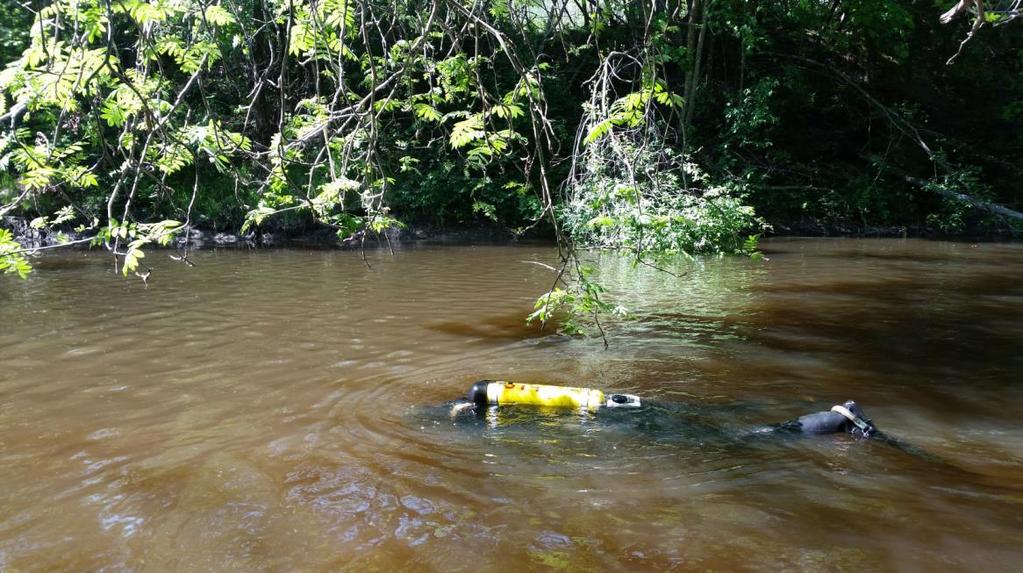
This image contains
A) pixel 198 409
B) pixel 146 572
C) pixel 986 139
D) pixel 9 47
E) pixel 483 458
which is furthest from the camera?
pixel 986 139

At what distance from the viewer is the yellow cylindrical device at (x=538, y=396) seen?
15.3 ft

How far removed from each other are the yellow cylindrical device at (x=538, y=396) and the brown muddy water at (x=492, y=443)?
0.40 ft

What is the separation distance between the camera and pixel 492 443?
163 inches

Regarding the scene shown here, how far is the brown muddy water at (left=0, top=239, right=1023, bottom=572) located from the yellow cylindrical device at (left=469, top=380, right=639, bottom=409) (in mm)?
121

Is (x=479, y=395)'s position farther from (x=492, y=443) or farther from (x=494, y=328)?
(x=494, y=328)

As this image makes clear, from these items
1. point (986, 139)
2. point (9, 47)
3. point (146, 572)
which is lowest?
point (146, 572)

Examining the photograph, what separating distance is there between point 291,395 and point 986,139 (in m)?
21.1

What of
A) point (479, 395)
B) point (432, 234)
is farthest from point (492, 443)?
point (432, 234)

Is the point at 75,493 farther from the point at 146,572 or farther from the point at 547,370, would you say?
the point at 547,370

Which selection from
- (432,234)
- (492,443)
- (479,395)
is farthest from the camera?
(432,234)

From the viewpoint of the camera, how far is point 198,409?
473cm

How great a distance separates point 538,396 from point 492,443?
2.27 feet

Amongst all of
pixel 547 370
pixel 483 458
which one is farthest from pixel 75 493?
pixel 547 370

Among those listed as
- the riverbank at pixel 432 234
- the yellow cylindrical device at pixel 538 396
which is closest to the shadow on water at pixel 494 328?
the yellow cylindrical device at pixel 538 396
